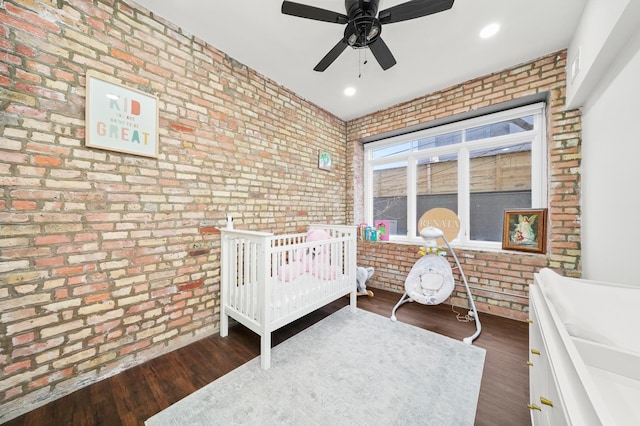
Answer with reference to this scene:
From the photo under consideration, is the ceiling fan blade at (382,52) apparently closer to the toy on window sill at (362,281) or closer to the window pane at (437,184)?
the window pane at (437,184)

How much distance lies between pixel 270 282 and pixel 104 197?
4.55 feet

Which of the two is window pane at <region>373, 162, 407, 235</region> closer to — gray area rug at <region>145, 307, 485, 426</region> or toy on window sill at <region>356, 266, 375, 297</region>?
toy on window sill at <region>356, 266, 375, 297</region>

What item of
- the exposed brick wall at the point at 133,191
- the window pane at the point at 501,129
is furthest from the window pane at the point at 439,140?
the exposed brick wall at the point at 133,191

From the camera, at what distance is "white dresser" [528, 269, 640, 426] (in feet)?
1.85

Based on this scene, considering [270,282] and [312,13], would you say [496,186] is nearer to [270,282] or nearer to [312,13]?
[312,13]

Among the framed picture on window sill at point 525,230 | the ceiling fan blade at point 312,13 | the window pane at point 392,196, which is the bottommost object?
the framed picture on window sill at point 525,230

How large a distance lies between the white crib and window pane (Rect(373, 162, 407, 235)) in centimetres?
138

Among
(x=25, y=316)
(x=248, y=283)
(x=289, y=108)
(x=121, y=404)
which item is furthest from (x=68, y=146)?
(x=289, y=108)

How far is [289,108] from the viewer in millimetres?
3049

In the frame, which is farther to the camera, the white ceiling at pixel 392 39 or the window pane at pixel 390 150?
the window pane at pixel 390 150

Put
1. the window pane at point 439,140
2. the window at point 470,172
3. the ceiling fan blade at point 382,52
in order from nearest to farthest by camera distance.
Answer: the ceiling fan blade at point 382,52
the window at point 470,172
the window pane at point 439,140

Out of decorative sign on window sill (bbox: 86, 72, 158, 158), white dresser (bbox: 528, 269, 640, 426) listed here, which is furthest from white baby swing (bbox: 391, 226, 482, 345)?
decorative sign on window sill (bbox: 86, 72, 158, 158)

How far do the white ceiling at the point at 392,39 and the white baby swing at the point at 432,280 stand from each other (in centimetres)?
191

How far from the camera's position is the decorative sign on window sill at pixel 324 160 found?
3555 millimetres
